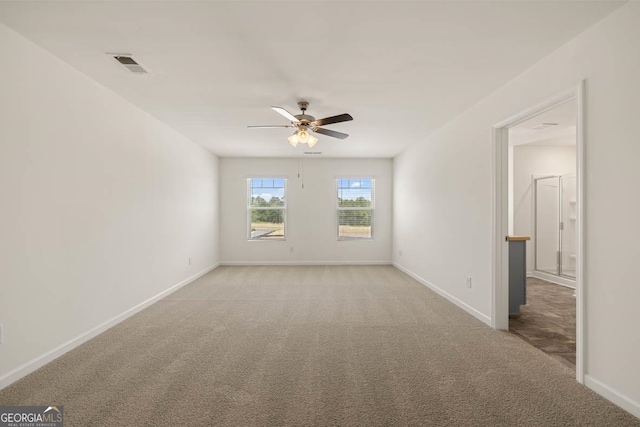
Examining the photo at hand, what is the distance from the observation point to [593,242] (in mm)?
2168

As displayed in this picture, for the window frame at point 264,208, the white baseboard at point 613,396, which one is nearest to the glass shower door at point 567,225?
the white baseboard at point 613,396

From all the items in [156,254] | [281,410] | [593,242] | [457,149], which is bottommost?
A: [281,410]

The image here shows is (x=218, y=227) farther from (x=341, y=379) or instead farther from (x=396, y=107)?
(x=341, y=379)

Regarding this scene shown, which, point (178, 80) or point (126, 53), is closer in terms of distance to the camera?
point (126, 53)

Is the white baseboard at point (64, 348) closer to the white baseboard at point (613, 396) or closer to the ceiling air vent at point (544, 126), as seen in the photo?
the white baseboard at point (613, 396)

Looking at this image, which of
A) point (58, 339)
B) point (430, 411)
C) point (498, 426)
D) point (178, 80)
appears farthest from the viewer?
point (178, 80)

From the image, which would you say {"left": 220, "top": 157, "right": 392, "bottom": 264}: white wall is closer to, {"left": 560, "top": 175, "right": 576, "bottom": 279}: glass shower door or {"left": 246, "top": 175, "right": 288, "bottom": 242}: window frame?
{"left": 246, "top": 175, "right": 288, "bottom": 242}: window frame

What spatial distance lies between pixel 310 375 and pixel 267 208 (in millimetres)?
5359

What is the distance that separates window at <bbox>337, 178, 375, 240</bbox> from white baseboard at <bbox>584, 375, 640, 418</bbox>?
537cm

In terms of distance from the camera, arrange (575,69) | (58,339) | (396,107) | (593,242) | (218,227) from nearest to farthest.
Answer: (593,242) < (575,69) < (58,339) < (396,107) < (218,227)

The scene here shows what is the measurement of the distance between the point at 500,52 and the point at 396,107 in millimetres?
1417

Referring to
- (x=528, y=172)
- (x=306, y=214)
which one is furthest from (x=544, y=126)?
(x=306, y=214)

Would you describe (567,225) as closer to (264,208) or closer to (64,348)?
(264,208)

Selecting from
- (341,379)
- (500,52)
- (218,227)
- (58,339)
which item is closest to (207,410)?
(341,379)
